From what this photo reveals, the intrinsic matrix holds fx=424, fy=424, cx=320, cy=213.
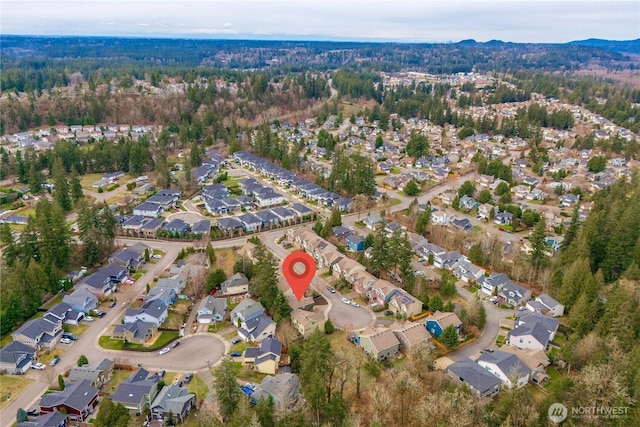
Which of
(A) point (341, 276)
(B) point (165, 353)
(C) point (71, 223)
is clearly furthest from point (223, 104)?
(B) point (165, 353)

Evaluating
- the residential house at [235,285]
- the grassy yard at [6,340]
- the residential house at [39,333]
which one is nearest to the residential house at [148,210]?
the residential house at [235,285]

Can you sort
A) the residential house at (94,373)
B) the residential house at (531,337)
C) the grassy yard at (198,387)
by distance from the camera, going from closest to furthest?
1. the grassy yard at (198,387)
2. the residential house at (94,373)
3. the residential house at (531,337)

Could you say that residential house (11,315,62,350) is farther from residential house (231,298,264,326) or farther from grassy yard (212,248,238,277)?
grassy yard (212,248,238,277)

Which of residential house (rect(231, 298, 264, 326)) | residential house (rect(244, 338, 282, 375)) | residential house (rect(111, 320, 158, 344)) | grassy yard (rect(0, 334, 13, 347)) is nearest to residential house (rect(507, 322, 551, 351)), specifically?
residential house (rect(244, 338, 282, 375))

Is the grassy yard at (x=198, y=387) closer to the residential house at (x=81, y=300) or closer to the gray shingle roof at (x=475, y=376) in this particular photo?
the residential house at (x=81, y=300)

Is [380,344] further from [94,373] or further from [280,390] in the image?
[94,373]
